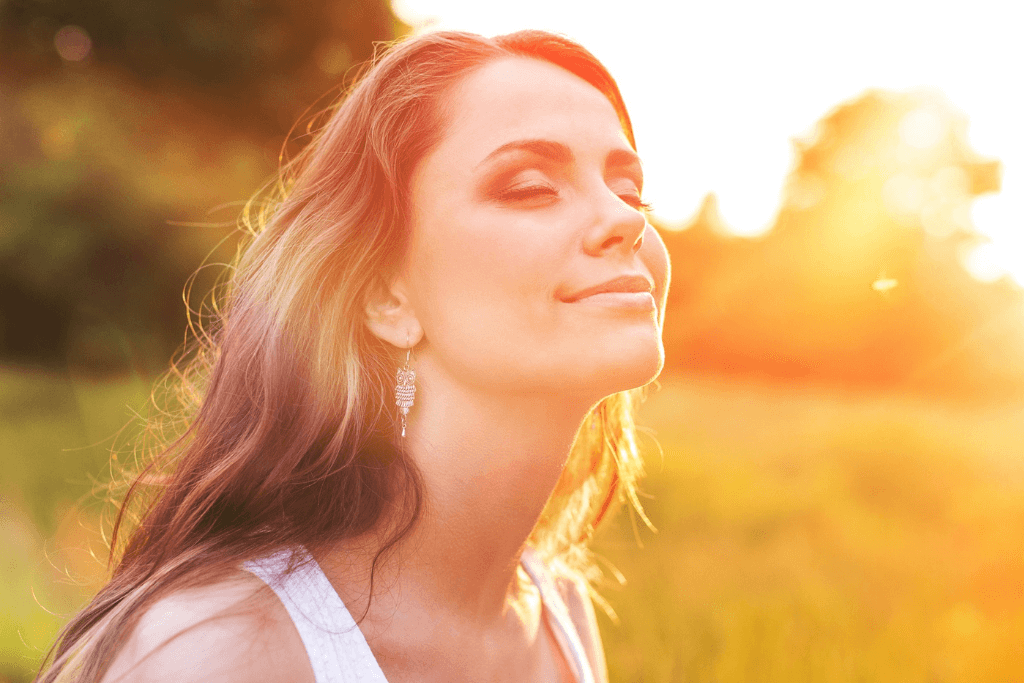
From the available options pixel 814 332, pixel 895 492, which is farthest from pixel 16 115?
pixel 814 332

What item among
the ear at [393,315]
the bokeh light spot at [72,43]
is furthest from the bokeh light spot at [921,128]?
the bokeh light spot at [72,43]

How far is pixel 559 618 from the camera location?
2.53 m

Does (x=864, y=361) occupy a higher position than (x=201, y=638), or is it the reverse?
(x=201, y=638)

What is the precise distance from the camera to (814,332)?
12.4 m

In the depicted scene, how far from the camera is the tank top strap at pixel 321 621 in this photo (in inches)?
65.2

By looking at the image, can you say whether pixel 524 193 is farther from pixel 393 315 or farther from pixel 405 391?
pixel 405 391

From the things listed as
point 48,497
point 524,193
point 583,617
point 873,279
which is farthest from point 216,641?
point 48,497

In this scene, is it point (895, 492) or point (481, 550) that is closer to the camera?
point (481, 550)

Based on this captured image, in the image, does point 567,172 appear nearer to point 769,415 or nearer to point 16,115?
point 769,415

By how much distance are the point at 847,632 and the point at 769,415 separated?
5.47m

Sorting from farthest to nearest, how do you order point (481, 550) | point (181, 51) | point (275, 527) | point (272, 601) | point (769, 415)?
point (181, 51) < point (769, 415) < point (481, 550) < point (275, 527) < point (272, 601)

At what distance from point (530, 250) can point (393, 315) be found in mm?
502

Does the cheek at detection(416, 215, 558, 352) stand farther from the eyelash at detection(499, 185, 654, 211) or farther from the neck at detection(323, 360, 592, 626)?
the neck at detection(323, 360, 592, 626)

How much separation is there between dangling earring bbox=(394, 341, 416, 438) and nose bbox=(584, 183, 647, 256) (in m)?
0.63
